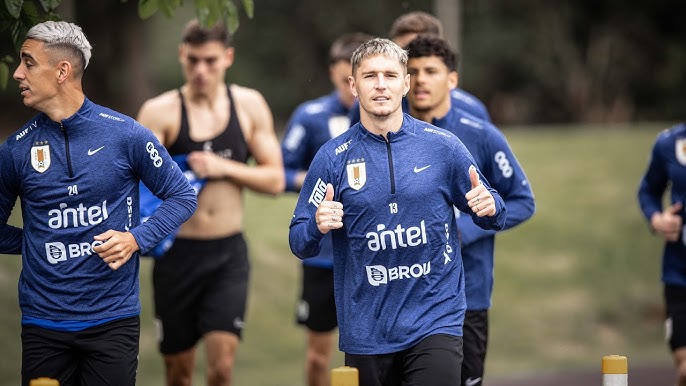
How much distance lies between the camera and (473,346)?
7.65 metres

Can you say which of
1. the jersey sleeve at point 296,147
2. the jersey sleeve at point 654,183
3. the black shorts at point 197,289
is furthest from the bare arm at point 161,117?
the jersey sleeve at point 654,183

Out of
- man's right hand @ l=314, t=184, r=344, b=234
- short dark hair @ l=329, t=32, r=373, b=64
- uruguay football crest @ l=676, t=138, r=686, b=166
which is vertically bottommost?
man's right hand @ l=314, t=184, r=344, b=234

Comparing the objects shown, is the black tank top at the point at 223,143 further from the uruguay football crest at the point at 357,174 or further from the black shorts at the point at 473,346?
the uruguay football crest at the point at 357,174

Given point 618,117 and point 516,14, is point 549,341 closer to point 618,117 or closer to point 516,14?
point 618,117

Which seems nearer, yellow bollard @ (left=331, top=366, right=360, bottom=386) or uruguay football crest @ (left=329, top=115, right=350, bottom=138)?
yellow bollard @ (left=331, top=366, right=360, bottom=386)

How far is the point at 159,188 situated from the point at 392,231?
1.30m

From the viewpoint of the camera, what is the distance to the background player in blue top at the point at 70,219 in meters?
6.30

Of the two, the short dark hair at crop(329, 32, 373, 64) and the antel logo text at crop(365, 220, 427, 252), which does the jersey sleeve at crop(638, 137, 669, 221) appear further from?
the antel logo text at crop(365, 220, 427, 252)

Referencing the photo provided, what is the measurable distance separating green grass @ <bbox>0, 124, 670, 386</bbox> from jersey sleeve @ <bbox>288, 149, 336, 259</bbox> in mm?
7757

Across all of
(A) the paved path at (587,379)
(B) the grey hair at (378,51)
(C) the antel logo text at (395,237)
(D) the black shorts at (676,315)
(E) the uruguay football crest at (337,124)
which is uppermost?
(E) the uruguay football crest at (337,124)

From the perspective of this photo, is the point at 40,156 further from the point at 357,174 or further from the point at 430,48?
the point at 430,48

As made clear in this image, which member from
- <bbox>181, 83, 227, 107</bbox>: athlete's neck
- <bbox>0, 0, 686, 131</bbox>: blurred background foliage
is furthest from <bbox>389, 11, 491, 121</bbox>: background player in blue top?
<bbox>0, 0, 686, 131</bbox>: blurred background foliage

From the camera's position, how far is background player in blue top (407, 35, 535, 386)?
7477 millimetres

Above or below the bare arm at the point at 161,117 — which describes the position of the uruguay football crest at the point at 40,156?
below
